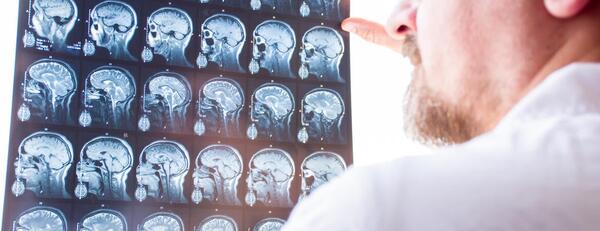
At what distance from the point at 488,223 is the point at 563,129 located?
8 centimetres

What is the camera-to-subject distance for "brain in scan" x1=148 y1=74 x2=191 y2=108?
2.51 meters

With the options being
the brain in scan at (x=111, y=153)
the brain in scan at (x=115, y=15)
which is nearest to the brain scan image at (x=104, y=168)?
the brain in scan at (x=111, y=153)

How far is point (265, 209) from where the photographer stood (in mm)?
2531

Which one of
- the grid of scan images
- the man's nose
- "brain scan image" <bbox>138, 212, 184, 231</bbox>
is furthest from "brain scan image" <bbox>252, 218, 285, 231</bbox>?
the man's nose

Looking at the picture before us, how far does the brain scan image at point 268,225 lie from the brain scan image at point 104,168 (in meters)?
0.39

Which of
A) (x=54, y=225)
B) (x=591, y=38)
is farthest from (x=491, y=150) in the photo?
(x=54, y=225)

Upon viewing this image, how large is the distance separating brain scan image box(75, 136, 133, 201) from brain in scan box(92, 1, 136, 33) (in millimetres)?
342

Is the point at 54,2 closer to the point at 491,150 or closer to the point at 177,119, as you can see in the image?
the point at 177,119

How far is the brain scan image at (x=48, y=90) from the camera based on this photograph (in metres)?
2.31

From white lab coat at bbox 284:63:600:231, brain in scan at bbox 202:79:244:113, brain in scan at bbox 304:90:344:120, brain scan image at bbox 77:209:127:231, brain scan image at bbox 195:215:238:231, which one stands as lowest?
brain scan image at bbox 195:215:238:231

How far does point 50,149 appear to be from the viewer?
7.63 ft

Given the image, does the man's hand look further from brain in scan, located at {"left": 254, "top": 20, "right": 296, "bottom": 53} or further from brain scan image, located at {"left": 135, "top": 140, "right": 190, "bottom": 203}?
brain in scan, located at {"left": 254, "top": 20, "right": 296, "bottom": 53}

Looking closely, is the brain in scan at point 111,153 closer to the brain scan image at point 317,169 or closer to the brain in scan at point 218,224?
the brain in scan at point 218,224

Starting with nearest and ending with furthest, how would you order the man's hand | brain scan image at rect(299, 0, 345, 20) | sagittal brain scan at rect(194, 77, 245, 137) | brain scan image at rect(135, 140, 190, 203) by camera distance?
the man's hand, brain scan image at rect(135, 140, 190, 203), sagittal brain scan at rect(194, 77, 245, 137), brain scan image at rect(299, 0, 345, 20)
